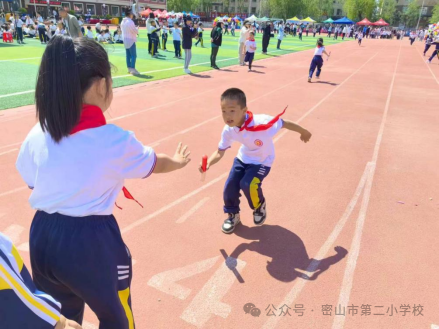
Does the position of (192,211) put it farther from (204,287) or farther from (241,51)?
(241,51)

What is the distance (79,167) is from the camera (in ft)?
4.69

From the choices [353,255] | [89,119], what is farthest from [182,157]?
[353,255]

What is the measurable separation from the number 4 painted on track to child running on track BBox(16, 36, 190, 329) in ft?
3.69

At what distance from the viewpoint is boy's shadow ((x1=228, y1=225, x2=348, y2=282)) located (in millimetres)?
3129

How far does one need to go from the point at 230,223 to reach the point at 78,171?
2461 mm

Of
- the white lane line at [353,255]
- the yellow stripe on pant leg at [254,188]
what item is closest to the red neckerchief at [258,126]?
the yellow stripe on pant leg at [254,188]

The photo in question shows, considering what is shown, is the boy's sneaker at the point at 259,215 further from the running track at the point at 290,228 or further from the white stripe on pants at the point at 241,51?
the white stripe on pants at the point at 241,51

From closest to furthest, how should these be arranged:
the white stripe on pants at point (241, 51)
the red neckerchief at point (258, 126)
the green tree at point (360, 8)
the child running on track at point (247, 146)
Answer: the child running on track at point (247, 146)
the red neckerchief at point (258, 126)
the white stripe on pants at point (241, 51)
the green tree at point (360, 8)

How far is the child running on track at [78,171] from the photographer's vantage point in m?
1.38

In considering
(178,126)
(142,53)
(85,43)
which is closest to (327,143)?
(178,126)

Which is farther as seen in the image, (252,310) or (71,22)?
(71,22)

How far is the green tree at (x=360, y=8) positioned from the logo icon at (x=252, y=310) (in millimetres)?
82453

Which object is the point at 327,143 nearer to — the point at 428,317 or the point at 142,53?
the point at 428,317

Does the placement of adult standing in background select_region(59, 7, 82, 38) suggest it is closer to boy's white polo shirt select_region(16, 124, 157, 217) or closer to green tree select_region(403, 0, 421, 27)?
boy's white polo shirt select_region(16, 124, 157, 217)
